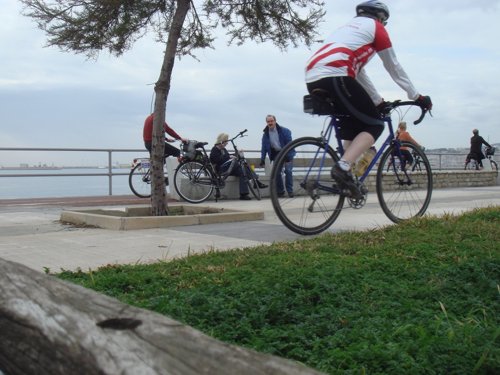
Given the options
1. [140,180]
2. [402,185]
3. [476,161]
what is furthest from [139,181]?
[476,161]

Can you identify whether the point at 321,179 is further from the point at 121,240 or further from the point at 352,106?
the point at 121,240

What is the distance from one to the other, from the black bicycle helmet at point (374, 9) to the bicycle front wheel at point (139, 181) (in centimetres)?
766

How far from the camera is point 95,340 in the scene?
1423 mm

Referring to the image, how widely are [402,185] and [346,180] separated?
1.39 m

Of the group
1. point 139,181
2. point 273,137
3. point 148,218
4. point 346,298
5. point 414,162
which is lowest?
point 346,298

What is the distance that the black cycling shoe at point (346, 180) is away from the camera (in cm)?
520

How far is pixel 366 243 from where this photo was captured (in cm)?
443

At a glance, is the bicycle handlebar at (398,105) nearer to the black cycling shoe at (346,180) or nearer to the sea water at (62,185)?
the black cycling shoe at (346,180)

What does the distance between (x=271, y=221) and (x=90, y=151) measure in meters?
8.25

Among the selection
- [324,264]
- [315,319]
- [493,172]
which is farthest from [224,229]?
[493,172]

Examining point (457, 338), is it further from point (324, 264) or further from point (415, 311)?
point (324, 264)

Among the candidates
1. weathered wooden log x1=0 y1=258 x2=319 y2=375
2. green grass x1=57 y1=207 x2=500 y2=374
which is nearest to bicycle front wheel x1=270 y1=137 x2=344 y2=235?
green grass x1=57 y1=207 x2=500 y2=374

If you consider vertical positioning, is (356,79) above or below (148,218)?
above

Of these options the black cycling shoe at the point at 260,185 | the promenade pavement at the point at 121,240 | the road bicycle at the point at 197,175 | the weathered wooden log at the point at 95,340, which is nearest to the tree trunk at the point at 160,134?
the promenade pavement at the point at 121,240
